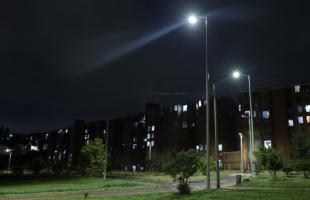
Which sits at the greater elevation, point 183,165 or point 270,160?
point 270,160

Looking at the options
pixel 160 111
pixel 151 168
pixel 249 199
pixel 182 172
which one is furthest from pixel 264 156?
pixel 160 111

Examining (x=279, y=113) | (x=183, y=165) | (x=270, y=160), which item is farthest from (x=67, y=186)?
(x=279, y=113)

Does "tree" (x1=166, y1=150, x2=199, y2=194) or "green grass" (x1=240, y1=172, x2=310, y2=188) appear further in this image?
"green grass" (x1=240, y1=172, x2=310, y2=188)

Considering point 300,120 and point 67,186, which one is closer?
point 67,186

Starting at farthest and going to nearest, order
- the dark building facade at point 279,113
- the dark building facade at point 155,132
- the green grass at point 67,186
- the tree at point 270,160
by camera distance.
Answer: the dark building facade at point 155,132
the dark building facade at point 279,113
the tree at point 270,160
the green grass at point 67,186

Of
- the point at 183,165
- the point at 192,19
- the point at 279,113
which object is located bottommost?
the point at 183,165

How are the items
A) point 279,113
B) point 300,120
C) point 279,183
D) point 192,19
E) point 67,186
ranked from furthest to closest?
1. point 279,113
2. point 300,120
3. point 67,186
4. point 279,183
5. point 192,19

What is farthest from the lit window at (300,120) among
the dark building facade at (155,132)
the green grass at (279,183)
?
the green grass at (279,183)

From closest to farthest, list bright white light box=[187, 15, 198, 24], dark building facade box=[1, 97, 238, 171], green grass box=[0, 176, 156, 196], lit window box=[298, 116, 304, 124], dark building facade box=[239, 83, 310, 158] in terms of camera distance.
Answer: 1. bright white light box=[187, 15, 198, 24]
2. green grass box=[0, 176, 156, 196]
3. lit window box=[298, 116, 304, 124]
4. dark building facade box=[239, 83, 310, 158]
5. dark building facade box=[1, 97, 238, 171]

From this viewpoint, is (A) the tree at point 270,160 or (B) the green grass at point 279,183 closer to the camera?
(B) the green grass at point 279,183

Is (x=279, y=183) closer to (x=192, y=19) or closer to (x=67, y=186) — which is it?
(x=192, y=19)

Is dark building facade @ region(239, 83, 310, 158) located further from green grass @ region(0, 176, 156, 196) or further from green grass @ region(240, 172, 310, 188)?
green grass @ region(240, 172, 310, 188)

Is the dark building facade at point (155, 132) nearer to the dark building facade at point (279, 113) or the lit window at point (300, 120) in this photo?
the dark building facade at point (279, 113)

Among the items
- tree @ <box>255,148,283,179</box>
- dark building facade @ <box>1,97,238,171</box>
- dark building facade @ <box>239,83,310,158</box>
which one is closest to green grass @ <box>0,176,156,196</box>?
tree @ <box>255,148,283,179</box>
